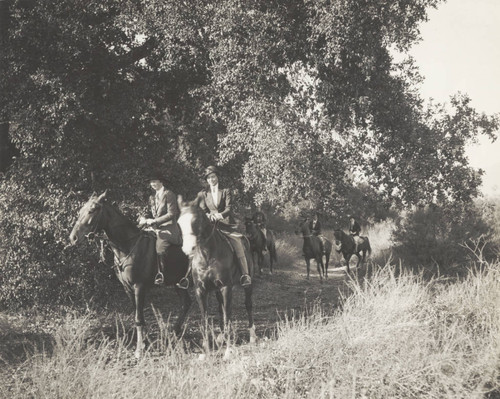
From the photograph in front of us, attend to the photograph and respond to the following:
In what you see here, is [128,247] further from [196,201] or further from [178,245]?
[196,201]

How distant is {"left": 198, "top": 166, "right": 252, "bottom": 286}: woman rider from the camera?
669cm

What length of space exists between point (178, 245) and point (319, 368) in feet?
12.2

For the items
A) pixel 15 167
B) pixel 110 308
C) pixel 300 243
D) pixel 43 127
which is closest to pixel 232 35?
pixel 43 127

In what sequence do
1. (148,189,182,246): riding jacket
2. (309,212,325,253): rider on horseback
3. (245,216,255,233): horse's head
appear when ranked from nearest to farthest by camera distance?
(148,189,182,246): riding jacket < (245,216,255,233): horse's head < (309,212,325,253): rider on horseback

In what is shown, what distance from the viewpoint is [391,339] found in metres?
4.96

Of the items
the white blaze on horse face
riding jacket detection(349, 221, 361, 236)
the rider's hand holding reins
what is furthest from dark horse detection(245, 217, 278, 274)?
the white blaze on horse face

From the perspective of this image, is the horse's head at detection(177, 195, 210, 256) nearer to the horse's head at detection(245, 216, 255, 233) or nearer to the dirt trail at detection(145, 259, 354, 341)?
the dirt trail at detection(145, 259, 354, 341)

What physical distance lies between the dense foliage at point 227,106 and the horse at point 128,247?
199cm

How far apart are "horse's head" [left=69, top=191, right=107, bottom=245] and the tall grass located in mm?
1919

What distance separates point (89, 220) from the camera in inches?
245

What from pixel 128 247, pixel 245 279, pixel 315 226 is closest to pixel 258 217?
pixel 315 226

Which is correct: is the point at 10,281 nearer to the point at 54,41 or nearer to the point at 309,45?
the point at 54,41

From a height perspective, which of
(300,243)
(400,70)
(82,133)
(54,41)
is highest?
(54,41)

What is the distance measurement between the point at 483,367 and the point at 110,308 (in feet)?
23.3
